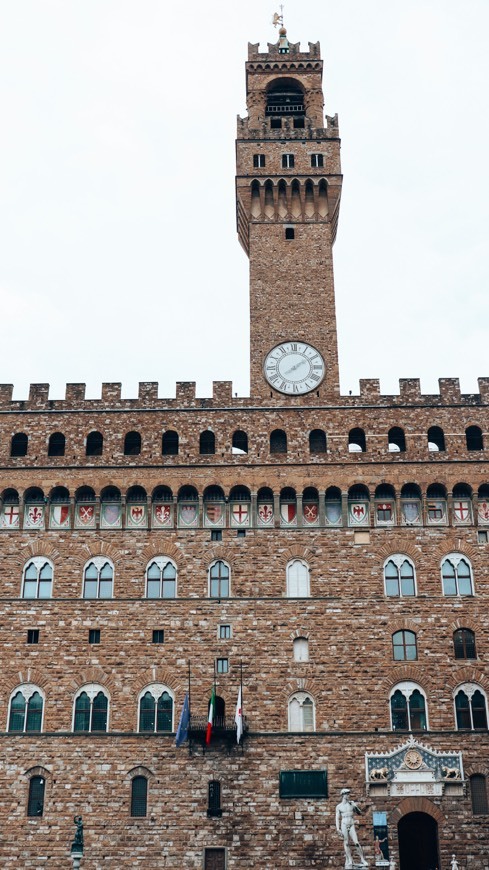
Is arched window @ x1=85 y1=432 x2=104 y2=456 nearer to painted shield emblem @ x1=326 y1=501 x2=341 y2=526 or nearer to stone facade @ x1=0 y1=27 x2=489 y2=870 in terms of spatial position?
stone facade @ x1=0 y1=27 x2=489 y2=870

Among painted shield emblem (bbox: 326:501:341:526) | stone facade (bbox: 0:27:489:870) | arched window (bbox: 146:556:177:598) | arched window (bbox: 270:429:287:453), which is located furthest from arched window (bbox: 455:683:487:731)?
arched window (bbox: 270:429:287:453)

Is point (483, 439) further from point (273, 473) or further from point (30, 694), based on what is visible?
point (30, 694)

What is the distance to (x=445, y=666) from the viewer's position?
1516 inches

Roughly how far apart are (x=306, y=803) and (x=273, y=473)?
12137 mm

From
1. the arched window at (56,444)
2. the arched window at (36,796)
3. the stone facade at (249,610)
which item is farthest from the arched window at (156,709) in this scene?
the arched window at (56,444)

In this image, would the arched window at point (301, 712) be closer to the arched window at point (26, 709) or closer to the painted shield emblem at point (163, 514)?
the painted shield emblem at point (163, 514)

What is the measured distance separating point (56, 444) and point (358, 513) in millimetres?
12339

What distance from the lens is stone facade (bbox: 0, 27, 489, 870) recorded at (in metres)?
36.7

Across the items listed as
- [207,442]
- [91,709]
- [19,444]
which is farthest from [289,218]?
[91,709]

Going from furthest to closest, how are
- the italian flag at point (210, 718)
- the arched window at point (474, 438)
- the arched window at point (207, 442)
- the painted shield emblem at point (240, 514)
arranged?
the arched window at point (207, 442) → the arched window at point (474, 438) → the painted shield emblem at point (240, 514) → the italian flag at point (210, 718)

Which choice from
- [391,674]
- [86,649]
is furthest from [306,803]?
[86,649]

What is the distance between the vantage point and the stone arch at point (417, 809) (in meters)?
36.5

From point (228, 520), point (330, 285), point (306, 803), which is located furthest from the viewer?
point (330, 285)

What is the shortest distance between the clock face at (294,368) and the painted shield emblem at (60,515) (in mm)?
9615
